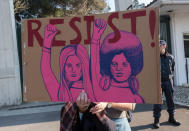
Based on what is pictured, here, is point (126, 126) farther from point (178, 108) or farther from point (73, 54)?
point (178, 108)

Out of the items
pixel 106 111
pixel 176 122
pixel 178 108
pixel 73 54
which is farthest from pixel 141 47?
pixel 178 108

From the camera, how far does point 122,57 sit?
1.41 meters

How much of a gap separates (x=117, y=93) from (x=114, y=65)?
0.71ft

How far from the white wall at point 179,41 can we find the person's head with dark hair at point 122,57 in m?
8.23

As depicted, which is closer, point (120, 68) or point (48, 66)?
point (120, 68)

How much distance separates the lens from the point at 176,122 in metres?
4.22

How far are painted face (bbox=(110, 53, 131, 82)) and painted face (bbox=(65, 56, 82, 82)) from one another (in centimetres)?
26

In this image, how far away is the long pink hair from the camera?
4.77 ft

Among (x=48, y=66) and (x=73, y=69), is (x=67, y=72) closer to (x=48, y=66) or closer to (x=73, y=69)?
(x=73, y=69)

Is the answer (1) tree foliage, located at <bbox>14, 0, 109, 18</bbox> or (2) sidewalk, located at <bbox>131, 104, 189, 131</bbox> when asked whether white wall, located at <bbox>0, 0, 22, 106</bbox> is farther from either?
(2) sidewalk, located at <bbox>131, 104, 189, 131</bbox>

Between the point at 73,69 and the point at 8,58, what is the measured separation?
7.38 m

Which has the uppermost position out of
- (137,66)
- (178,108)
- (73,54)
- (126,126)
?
(73,54)

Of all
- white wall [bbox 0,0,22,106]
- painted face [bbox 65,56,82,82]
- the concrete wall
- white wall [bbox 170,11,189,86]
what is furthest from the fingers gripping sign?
the concrete wall

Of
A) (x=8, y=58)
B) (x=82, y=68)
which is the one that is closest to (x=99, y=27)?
(x=82, y=68)
